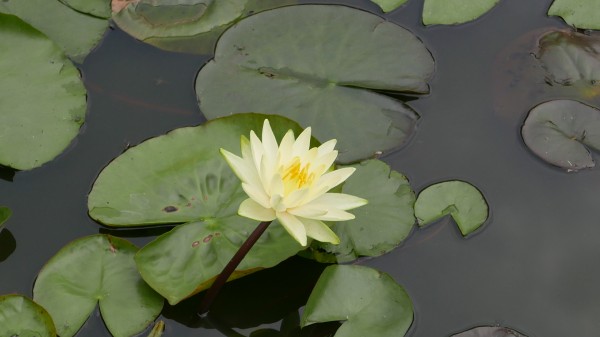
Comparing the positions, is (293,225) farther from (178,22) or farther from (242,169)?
(178,22)

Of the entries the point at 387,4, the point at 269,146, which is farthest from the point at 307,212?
the point at 387,4

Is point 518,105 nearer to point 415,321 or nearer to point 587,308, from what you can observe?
point 587,308

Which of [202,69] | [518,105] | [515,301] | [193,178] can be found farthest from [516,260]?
[202,69]

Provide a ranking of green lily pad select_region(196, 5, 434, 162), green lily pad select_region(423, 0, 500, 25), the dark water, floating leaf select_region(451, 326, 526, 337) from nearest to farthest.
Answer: floating leaf select_region(451, 326, 526, 337), the dark water, green lily pad select_region(196, 5, 434, 162), green lily pad select_region(423, 0, 500, 25)

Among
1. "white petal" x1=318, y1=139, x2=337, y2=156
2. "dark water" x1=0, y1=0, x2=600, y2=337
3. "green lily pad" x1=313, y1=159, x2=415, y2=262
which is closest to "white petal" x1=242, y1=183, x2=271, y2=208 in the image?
"white petal" x1=318, y1=139, x2=337, y2=156

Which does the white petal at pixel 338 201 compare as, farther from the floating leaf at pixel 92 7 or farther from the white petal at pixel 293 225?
the floating leaf at pixel 92 7

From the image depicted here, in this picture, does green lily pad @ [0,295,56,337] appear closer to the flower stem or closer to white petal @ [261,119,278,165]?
the flower stem

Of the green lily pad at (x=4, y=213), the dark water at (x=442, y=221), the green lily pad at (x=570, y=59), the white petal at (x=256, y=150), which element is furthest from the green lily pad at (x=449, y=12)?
the green lily pad at (x=4, y=213)
